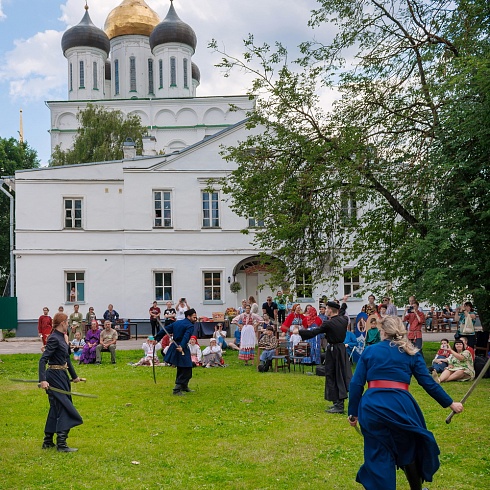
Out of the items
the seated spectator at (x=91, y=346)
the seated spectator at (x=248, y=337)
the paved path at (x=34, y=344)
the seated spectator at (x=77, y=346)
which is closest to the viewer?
the seated spectator at (x=248, y=337)

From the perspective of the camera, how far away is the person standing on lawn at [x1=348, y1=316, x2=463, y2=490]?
6.55m

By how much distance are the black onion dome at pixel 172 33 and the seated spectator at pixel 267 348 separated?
46759 mm

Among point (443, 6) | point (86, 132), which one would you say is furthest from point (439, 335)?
point (86, 132)

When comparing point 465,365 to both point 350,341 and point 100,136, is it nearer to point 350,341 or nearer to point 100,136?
point 350,341

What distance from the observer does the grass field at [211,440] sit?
27.3ft

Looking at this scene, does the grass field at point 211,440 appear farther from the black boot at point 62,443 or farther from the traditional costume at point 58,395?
the traditional costume at point 58,395

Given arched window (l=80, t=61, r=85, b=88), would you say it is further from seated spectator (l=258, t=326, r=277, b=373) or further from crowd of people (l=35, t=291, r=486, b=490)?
seated spectator (l=258, t=326, r=277, b=373)

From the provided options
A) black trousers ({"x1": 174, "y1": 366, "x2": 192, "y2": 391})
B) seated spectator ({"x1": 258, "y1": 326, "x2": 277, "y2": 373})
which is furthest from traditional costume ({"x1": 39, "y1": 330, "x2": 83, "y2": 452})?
seated spectator ({"x1": 258, "y1": 326, "x2": 277, "y2": 373})

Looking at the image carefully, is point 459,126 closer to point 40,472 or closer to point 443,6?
point 443,6

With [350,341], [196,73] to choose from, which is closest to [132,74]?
[196,73]

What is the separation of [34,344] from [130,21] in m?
43.8

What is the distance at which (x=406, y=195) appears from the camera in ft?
65.6

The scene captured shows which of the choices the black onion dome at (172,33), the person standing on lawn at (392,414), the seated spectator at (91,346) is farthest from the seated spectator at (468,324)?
the black onion dome at (172,33)

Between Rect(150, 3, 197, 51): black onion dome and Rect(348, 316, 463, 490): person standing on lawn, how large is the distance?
190 ft
